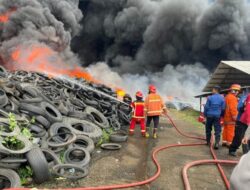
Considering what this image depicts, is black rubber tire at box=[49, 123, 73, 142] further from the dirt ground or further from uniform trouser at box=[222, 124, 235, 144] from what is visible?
uniform trouser at box=[222, 124, 235, 144]

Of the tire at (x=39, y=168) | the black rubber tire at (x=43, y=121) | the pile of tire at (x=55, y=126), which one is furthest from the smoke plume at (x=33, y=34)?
the tire at (x=39, y=168)

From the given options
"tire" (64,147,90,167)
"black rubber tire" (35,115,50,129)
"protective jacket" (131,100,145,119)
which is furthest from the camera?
"protective jacket" (131,100,145,119)

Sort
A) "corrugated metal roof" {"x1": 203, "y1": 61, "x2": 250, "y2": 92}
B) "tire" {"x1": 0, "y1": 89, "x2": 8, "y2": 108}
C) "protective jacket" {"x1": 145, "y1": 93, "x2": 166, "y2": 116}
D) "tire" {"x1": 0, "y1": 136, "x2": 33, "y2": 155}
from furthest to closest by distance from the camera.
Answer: "corrugated metal roof" {"x1": 203, "y1": 61, "x2": 250, "y2": 92}, "protective jacket" {"x1": 145, "y1": 93, "x2": 166, "y2": 116}, "tire" {"x1": 0, "y1": 89, "x2": 8, "y2": 108}, "tire" {"x1": 0, "y1": 136, "x2": 33, "y2": 155}

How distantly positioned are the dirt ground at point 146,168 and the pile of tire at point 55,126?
0.81ft

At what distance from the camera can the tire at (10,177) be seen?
185 inches

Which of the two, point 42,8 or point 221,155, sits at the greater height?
point 42,8

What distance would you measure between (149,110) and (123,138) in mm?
1391

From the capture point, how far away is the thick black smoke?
2905 cm

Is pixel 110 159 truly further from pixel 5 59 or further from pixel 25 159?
pixel 5 59

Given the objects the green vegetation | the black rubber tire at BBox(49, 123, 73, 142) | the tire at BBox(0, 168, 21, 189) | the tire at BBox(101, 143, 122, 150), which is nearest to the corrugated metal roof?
the tire at BBox(101, 143, 122, 150)

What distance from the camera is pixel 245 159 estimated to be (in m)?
1.50

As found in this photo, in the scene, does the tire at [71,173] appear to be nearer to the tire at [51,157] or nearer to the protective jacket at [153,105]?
the tire at [51,157]

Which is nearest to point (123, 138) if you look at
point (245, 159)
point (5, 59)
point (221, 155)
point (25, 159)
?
point (221, 155)

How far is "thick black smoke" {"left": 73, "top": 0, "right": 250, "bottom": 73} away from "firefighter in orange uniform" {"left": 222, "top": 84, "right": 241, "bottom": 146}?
72.5 ft
